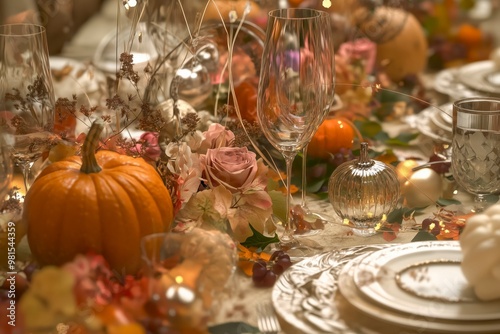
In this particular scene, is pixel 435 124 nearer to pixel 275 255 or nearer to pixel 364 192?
pixel 364 192

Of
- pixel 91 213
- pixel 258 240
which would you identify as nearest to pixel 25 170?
pixel 91 213

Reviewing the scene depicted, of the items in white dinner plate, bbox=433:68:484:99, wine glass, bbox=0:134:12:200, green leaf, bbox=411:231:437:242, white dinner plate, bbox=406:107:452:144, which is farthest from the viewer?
white dinner plate, bbox=433:68:484:99

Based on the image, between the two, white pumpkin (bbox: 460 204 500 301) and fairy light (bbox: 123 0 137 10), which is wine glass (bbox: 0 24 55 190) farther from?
white pumpkin (bbox: 460 204 500 301)

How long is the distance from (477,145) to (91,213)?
60 centimetres

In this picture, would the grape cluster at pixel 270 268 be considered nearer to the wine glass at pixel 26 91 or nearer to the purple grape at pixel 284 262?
the purple grape at pixel 284 262

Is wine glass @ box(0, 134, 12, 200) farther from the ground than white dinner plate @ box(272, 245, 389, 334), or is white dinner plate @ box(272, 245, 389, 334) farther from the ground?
wine glass @ box(0, 134, 12, 200)

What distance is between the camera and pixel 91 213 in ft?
3.64

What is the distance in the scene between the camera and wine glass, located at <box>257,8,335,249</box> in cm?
117

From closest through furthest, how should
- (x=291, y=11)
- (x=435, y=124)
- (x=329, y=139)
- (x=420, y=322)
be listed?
(x=420, y=322) → (x=291, y=11) → (x=329, y=139) → (x=435, y=124)

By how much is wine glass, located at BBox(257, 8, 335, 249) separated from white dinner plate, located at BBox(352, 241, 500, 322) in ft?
0.80

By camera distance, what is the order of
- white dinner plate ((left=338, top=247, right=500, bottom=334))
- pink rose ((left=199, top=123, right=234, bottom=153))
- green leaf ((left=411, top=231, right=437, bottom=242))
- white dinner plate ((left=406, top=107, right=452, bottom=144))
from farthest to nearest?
white dinner plate ((left=406, top=107, right=452, bottom=144)) → pink rose ((left=199, top=123, right=234, bottom=153)) → green leaf ((left=411, top=231, right=437, bottom=242)) → white dinner plate ((left=338, top=247, right=500, bottom=334))

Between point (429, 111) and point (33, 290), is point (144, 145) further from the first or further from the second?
point (429, 111)

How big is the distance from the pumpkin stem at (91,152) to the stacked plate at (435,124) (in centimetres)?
78

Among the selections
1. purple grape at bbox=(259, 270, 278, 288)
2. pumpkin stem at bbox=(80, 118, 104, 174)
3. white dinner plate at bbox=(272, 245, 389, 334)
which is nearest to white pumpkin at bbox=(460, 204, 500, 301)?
white dinner plate at bbox=(272, 245, 389, 334)
